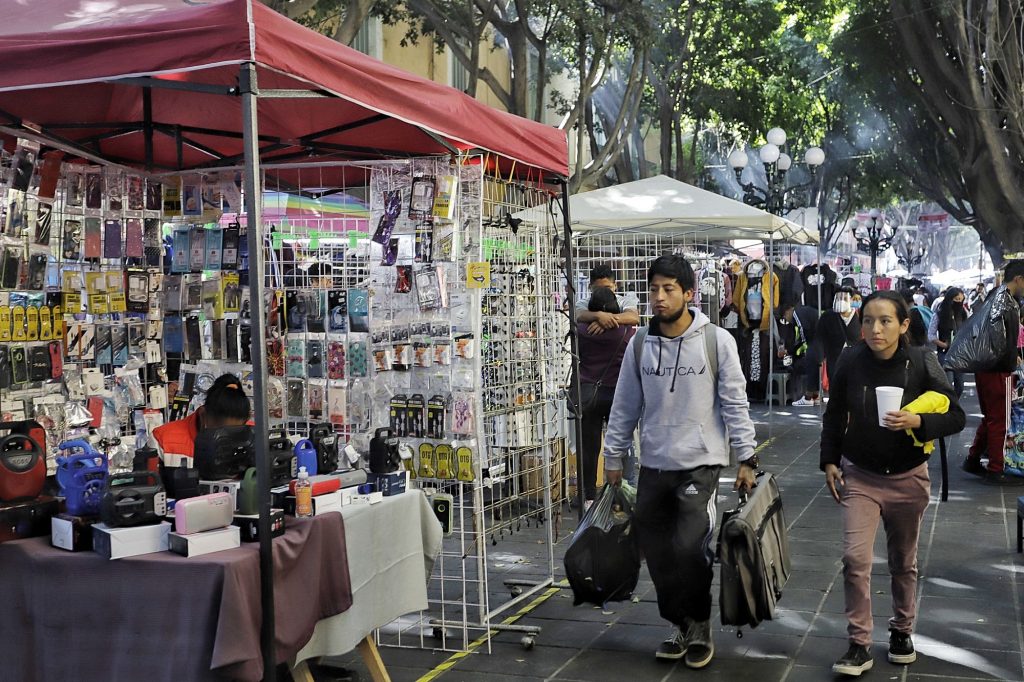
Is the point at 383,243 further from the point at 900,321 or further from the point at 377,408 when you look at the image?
the point at 900,321

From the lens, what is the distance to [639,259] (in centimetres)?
1181

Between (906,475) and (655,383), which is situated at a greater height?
(655,383)

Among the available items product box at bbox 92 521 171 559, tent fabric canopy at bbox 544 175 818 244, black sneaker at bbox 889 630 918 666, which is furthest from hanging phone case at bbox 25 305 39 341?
tent fabric canopy at bbox 544 175 818 244

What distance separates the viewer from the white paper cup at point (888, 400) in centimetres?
509

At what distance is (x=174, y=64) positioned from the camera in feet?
13.4

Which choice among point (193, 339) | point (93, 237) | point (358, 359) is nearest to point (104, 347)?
point (193, 339)

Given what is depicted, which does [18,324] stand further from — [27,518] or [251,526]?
[251,526]

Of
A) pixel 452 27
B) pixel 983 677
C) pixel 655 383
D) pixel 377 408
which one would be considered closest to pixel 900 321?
pixel 655 383

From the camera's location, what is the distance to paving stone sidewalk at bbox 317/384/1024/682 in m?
5.54

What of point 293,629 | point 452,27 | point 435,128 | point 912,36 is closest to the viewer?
point 293,629

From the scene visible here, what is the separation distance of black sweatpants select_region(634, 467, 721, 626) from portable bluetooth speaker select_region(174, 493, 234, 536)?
2180 millimetres

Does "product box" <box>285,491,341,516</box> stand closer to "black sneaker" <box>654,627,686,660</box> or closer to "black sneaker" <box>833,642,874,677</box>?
"black sneaker" <box>654,627,686,660</box>

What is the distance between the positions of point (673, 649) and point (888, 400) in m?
1.68

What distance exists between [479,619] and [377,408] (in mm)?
1317
